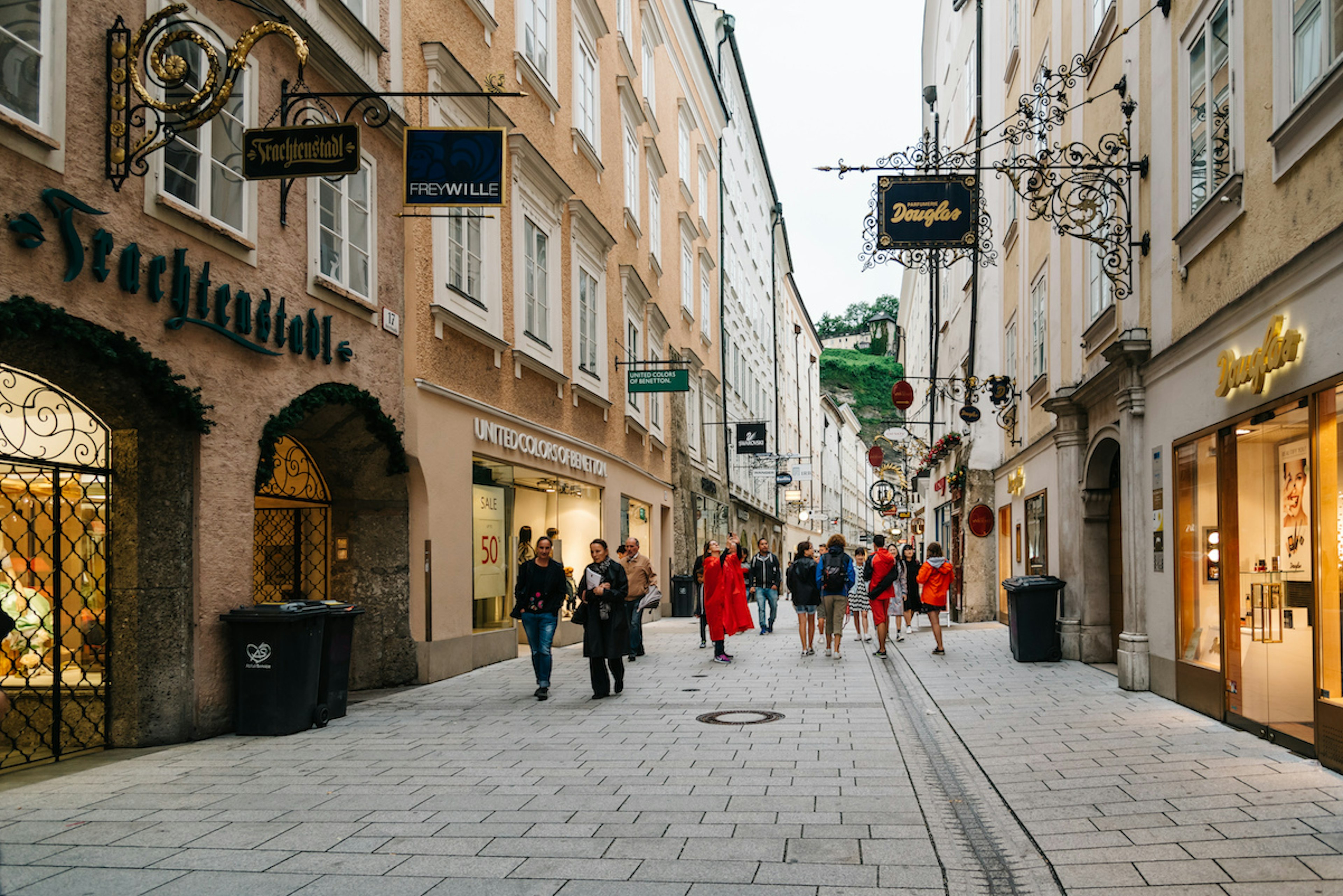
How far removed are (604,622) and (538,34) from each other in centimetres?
1078

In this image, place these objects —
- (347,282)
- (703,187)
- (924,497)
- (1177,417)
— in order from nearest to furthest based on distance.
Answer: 1. (1177,417)
2. (347,282)
3. (703,187)
4. (924,497)

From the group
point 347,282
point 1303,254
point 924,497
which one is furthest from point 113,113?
point 924,497

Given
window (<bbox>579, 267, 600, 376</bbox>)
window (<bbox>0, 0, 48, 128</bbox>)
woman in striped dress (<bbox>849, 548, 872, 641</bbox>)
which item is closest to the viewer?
window (<bbox>0, 0, 48, 128</bbox>)

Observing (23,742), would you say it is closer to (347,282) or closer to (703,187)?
(347,282)

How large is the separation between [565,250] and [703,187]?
18.7 meters

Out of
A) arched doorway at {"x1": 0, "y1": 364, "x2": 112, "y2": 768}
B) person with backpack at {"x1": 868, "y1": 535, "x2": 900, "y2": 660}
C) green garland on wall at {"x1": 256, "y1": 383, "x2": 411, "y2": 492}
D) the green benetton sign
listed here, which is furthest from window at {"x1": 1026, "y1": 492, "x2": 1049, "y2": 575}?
arched doorway at {"x1": 0, "y1": 364, "x2": 112, "y2": 768}

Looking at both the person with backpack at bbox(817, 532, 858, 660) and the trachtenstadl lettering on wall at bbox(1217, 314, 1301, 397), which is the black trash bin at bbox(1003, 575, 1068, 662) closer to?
the person with backpack at bbox(817, 532, 858, 660)

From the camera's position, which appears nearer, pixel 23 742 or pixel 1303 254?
pixel 1303 254

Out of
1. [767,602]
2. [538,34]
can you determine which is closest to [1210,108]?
[538,34]

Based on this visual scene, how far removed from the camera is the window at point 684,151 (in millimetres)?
33000

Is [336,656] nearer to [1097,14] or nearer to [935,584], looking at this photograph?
[935,584]

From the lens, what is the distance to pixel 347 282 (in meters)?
12.0

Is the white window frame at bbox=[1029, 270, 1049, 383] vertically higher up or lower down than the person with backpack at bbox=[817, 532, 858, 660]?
higher up

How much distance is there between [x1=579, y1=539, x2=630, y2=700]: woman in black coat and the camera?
1200cm
